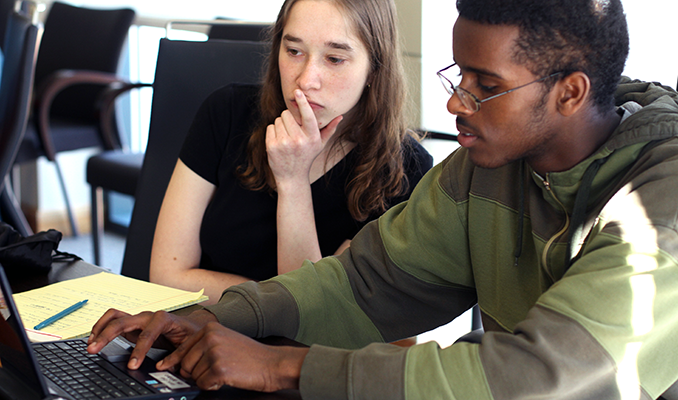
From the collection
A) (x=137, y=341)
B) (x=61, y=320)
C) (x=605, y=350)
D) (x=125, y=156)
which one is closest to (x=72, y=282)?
(x=61, y=320)

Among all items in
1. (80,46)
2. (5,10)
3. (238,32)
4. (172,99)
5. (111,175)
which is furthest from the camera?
(5,10)

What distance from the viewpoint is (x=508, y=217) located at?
0.91 metres

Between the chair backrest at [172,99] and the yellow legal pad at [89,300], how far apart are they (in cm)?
57

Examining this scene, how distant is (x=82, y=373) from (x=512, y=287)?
0.56 meters

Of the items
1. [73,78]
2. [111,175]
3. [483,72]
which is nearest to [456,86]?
[483,72]

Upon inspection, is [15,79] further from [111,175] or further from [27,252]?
[27,252]

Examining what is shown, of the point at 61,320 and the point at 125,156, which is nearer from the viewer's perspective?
the point at 61,320

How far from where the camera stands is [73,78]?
9.37ft

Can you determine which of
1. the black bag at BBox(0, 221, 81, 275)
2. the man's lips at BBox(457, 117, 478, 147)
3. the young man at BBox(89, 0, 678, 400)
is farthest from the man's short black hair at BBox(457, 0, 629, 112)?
the black bag at BBox(0, 221, 81, 275)

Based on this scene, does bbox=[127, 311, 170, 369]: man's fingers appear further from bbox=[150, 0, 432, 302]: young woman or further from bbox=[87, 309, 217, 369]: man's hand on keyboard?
bbox=[150, 0, 432, 302]: young woman

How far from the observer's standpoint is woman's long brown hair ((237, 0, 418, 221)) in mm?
1324

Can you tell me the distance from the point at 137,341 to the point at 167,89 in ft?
3.39

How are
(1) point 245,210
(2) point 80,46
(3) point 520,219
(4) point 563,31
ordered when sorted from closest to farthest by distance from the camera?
1. (4) point 563,31
2. (3) point 520,219
3. (1) point 245,210
4. (2) point 80,46

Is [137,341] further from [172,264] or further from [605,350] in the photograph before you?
[172,264]
